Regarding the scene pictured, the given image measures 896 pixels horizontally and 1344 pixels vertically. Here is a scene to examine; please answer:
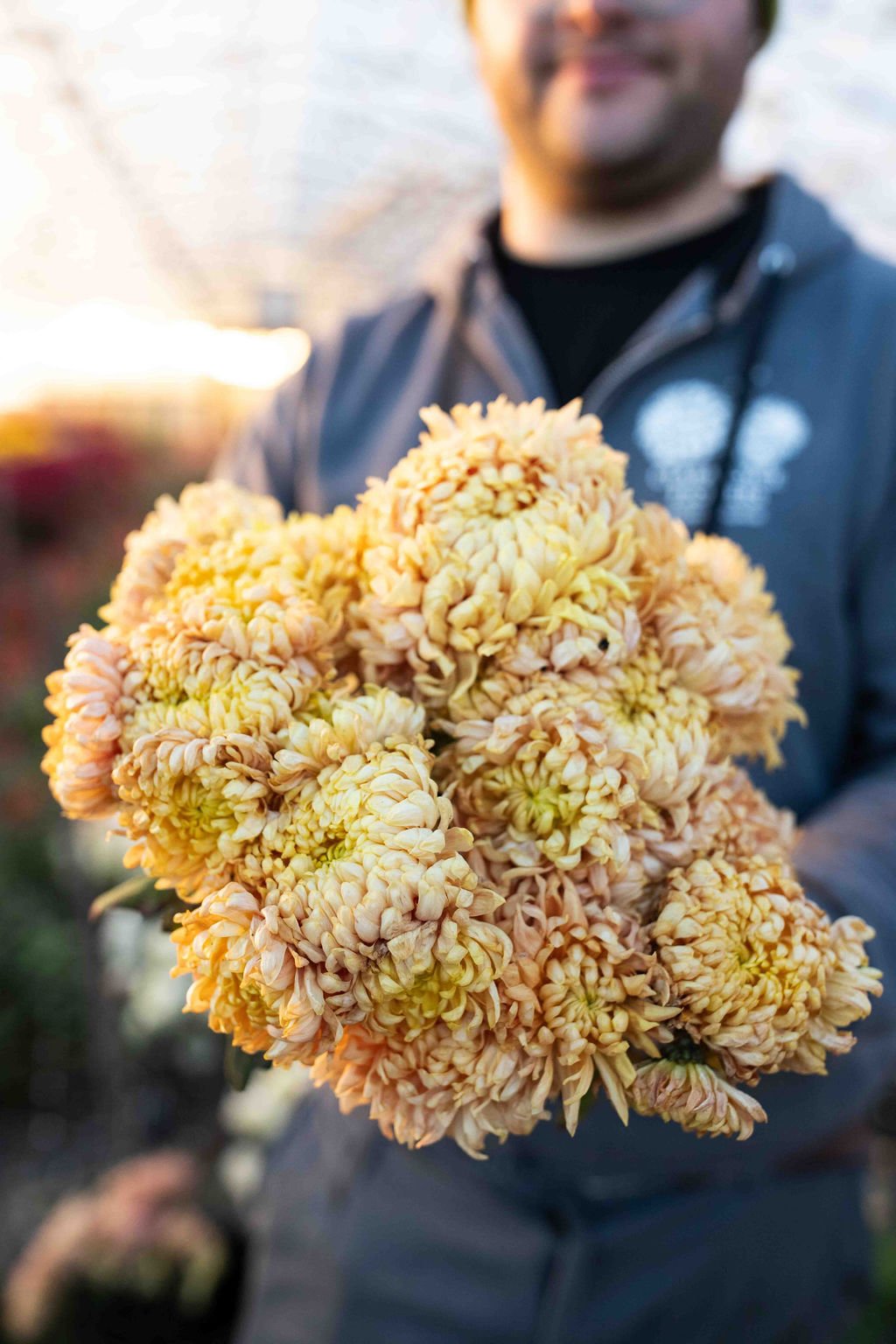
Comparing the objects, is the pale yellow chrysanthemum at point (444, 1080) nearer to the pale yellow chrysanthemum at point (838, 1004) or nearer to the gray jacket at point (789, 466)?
the pale yellow chrysanthemum at point (838, 1004)

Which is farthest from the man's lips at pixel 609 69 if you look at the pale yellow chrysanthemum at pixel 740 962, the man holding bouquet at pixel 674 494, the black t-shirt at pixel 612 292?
the pale yellow chrysanthemum at pixel 740 962

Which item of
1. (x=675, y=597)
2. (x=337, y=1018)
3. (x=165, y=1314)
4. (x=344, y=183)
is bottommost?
(x=165, y=1314)

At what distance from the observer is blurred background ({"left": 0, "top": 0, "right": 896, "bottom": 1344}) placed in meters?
1.96

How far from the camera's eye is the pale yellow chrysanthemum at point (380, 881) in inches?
17.8

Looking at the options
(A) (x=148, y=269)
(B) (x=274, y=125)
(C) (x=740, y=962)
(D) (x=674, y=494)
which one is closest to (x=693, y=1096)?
(C) (x=740, y=962)

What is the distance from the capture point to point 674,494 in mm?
1209

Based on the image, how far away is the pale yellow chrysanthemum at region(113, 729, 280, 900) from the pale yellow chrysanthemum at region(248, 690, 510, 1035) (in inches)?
0.4

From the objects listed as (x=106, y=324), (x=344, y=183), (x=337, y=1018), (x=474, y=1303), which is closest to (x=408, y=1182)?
(x=474, y=1303)

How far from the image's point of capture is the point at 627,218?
1.33m

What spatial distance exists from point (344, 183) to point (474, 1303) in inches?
123

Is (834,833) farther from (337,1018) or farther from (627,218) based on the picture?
(627,218)

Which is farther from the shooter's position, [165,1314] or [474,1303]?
[165,1314]

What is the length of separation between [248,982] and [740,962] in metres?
0.27

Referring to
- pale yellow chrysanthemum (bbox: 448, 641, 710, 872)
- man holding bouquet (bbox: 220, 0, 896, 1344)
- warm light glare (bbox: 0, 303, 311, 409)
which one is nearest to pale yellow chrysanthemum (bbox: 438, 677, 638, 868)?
pale yellow chrysanthemum (bbox: 448, 641, 710, 872)
